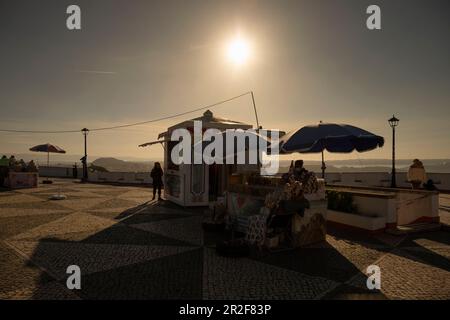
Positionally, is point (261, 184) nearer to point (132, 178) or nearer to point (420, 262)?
point (420, 262)

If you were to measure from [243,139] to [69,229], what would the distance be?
568 cm

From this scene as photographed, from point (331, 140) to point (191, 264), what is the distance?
4.74 meters

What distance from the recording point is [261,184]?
29.7ft

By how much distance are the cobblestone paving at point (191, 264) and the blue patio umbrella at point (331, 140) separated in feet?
8.02

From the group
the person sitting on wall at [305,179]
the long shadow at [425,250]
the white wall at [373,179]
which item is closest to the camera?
the long shadow at [425,250]

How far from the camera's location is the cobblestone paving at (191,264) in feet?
15.4

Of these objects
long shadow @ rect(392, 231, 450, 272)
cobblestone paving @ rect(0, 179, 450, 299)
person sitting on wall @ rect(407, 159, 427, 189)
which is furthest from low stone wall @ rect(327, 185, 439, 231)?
person sitting on wall @ rect(407, 159, 427, 189)

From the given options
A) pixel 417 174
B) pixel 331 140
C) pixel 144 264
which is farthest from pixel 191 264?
pixel 417 174

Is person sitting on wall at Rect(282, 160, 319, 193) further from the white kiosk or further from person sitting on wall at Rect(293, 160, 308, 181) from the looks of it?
the white kiosk

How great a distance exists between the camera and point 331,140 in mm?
7977

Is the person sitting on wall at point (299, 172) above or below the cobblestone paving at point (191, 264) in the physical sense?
above

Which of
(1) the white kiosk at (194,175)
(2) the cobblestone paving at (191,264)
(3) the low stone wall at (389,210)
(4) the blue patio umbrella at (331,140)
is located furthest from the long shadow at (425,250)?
(1) the white kiosk at (194,175)

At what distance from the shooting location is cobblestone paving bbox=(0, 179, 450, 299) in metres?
4.69

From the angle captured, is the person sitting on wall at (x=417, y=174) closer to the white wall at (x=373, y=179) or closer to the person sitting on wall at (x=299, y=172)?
the person sitting on wall at (x=299, y=172)
